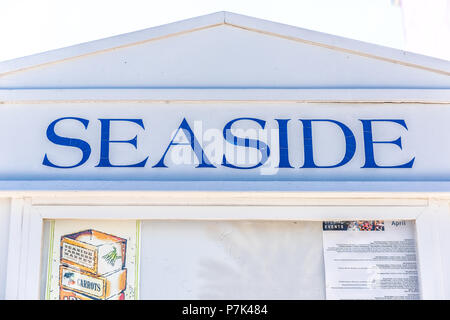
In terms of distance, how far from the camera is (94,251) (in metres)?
4.15

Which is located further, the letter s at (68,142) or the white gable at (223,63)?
the white gable at (223,63)

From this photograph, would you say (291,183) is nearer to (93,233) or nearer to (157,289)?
(157,289)

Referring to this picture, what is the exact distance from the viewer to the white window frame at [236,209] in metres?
4.07

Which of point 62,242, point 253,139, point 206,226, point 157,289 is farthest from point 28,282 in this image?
point 253,139

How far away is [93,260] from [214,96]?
148 centimetres

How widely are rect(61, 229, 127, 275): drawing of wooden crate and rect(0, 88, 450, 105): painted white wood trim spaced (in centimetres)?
100

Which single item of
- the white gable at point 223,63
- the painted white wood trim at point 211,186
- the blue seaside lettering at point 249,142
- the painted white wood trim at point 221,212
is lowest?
the painted white wood trim at point 221,212

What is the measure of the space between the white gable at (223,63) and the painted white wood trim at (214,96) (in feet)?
0.25

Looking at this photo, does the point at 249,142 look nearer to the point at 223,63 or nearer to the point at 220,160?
the point at 220,160

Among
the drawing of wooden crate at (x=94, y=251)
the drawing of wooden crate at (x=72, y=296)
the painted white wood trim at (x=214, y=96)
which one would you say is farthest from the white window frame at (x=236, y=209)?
the painted white wood trim at (x=214, y=96)

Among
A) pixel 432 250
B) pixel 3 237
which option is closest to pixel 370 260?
pixel 432 250

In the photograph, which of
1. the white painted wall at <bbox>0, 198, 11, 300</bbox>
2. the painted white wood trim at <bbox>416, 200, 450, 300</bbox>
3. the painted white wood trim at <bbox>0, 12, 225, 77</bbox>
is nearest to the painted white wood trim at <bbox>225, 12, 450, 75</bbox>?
the painted white wood trim at <bbox>0, 12, 225, 77</bbox>

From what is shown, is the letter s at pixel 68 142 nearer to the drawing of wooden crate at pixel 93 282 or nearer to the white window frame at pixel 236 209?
the white window frame at pixel 236 209
